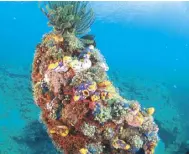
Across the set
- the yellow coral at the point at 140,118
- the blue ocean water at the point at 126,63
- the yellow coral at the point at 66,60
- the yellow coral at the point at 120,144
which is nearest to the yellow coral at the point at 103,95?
the yellow coral at the point at 140,118

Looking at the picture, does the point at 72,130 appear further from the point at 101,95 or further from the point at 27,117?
the point at 27,117

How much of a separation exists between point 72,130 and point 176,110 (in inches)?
856

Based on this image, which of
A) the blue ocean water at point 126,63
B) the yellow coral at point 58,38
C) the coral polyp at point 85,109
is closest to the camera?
the coral polyp at point 85,109

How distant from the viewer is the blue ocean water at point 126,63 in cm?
1961

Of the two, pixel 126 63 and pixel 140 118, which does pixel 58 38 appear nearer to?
pixel 140 118

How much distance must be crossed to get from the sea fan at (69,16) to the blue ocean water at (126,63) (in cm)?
1086

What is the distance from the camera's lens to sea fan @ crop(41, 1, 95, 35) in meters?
7.25

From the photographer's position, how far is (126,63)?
4441cm

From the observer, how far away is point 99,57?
289 inches

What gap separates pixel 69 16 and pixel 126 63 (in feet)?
124

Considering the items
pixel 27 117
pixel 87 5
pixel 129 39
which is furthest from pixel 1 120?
pixel 129 39

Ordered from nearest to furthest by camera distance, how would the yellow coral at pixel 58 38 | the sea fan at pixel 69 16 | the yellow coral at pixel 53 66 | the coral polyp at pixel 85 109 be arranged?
the coral polyp at pixel 85 109, the yellow coral at pixel 53 66, the yellow coral at pixel 58 38, the sea fan at pixel 69 16

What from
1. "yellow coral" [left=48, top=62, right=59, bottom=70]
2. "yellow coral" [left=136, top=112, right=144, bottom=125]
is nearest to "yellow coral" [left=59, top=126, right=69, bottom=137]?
"yellow coral" [left=48, top=62, right=59, bottom=70]

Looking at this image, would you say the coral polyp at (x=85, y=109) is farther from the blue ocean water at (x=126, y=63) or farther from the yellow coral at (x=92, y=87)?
the blue ocean water at (x=126, y=63)
